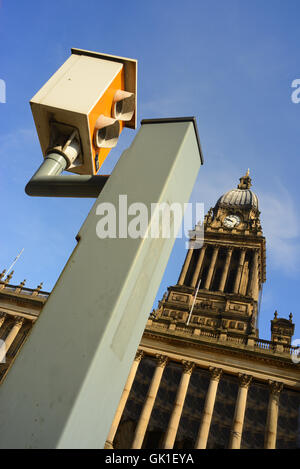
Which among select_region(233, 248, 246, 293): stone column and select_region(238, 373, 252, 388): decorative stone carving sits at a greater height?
select_region(233, 248, 246, 293): stone column

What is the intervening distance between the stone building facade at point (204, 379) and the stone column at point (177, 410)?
6cm

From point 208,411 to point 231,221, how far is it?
3170 cm

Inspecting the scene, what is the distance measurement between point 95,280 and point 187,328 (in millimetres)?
28776

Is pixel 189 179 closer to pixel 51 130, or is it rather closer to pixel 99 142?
pixel 99 142

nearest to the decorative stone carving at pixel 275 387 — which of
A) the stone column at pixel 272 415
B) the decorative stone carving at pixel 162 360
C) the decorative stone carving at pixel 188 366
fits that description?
the stone column at pixel 272 415

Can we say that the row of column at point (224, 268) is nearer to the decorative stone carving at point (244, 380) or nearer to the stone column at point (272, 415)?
the decorative stone carving at point (244, 380)

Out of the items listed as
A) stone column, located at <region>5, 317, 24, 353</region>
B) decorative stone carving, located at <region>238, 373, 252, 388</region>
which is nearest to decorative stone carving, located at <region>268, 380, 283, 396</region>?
decorative stone carving, located at <region>238, 373, 252, 388</region>

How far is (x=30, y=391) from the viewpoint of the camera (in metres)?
1.00

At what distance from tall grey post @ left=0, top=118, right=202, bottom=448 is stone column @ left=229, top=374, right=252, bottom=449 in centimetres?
2477

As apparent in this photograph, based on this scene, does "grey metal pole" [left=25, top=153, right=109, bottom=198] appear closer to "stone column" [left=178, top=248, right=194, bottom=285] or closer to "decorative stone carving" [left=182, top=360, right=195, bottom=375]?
"decorative stone carving" [left=182, top=360, right=195, bottom=375]

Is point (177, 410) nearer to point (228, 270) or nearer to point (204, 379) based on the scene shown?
point (204, 379)

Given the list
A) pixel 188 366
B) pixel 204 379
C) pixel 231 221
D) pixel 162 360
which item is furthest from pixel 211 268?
pixel 188 366

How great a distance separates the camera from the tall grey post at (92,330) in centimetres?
95

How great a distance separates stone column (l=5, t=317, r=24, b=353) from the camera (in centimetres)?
3027
